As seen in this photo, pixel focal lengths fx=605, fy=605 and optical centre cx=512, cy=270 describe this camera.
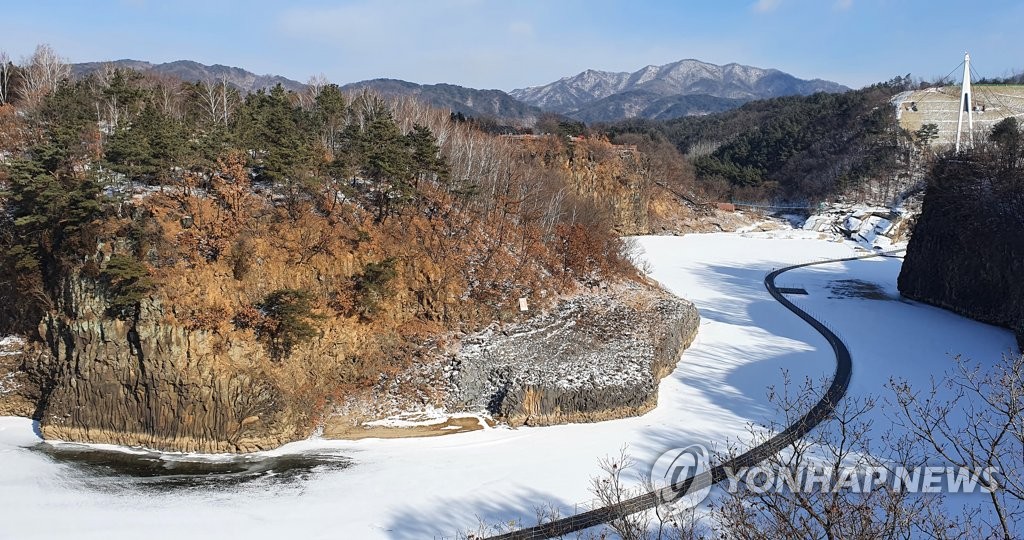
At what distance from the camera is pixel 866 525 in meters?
5.73

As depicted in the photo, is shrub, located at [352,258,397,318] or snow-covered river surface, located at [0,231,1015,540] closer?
snow-covered river surface, located at [0,231,1015,540]

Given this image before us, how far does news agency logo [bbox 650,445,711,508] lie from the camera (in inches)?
486

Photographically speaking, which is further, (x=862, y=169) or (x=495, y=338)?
(x=862, y=169)

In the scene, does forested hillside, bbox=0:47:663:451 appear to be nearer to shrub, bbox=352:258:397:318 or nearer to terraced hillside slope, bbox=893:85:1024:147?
shrub, bbox=352:258:397:318

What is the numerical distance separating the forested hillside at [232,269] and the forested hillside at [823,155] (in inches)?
1796

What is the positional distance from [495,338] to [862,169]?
2168 inches

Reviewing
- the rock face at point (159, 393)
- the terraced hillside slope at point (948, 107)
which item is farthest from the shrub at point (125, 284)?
the terraced hillside slope at point (948, 107)

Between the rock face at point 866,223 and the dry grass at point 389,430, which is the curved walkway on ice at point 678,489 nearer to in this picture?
the dry grass at point 389,430

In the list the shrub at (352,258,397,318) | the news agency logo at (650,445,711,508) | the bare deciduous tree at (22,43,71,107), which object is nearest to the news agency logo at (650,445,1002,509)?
the news agency logo at (650,445,711,508)

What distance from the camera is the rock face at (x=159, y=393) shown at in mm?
15484

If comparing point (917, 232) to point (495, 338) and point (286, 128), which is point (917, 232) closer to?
point (495, 338)

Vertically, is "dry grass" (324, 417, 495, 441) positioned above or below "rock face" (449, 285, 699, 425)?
below

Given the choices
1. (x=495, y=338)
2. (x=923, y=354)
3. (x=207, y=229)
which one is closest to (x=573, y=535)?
(x=495, y=338)

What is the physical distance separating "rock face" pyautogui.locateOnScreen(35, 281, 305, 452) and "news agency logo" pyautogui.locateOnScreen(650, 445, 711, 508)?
30.6 ft
